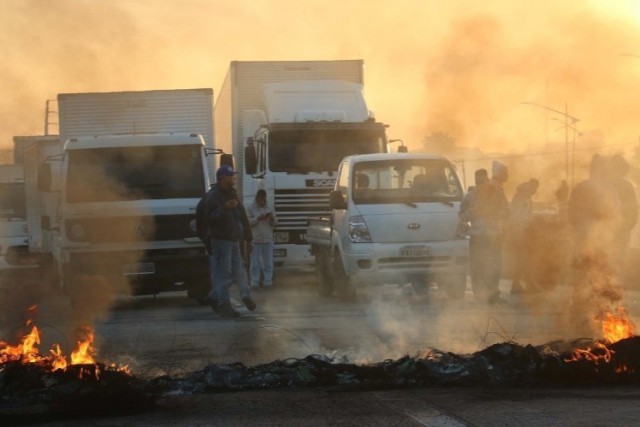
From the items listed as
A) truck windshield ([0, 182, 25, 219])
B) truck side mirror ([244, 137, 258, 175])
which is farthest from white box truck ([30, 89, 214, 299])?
truck windshield ([0, 182, 25, 219])

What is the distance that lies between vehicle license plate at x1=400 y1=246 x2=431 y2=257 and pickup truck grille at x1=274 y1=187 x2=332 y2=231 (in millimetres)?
4801

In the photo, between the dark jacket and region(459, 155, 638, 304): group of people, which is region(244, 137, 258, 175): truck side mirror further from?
the dark jacket

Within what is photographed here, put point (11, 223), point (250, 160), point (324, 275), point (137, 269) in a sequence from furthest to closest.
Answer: point (11, 223)
point (250, 160)
point (324, 275)
point (137, 269)

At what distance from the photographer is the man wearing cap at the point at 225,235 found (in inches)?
584

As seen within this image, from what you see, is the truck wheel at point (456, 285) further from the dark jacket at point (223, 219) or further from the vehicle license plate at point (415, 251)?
the dark jacket at point (223, 219)

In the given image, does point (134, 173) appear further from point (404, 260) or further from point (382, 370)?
point (382, 370)

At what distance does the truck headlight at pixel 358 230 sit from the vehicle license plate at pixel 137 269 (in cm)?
297

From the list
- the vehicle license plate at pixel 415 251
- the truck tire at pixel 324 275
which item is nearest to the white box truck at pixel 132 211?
the truck tire at pixel 324 275

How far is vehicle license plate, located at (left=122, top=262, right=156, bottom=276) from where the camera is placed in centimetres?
1639

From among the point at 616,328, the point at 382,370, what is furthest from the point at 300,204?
the point at 382,370

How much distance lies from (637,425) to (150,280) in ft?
35.5

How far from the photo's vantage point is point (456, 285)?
16.4 metres

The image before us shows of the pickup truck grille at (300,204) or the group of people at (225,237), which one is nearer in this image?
the group of people at (225,237)

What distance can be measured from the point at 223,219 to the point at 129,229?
220cm
